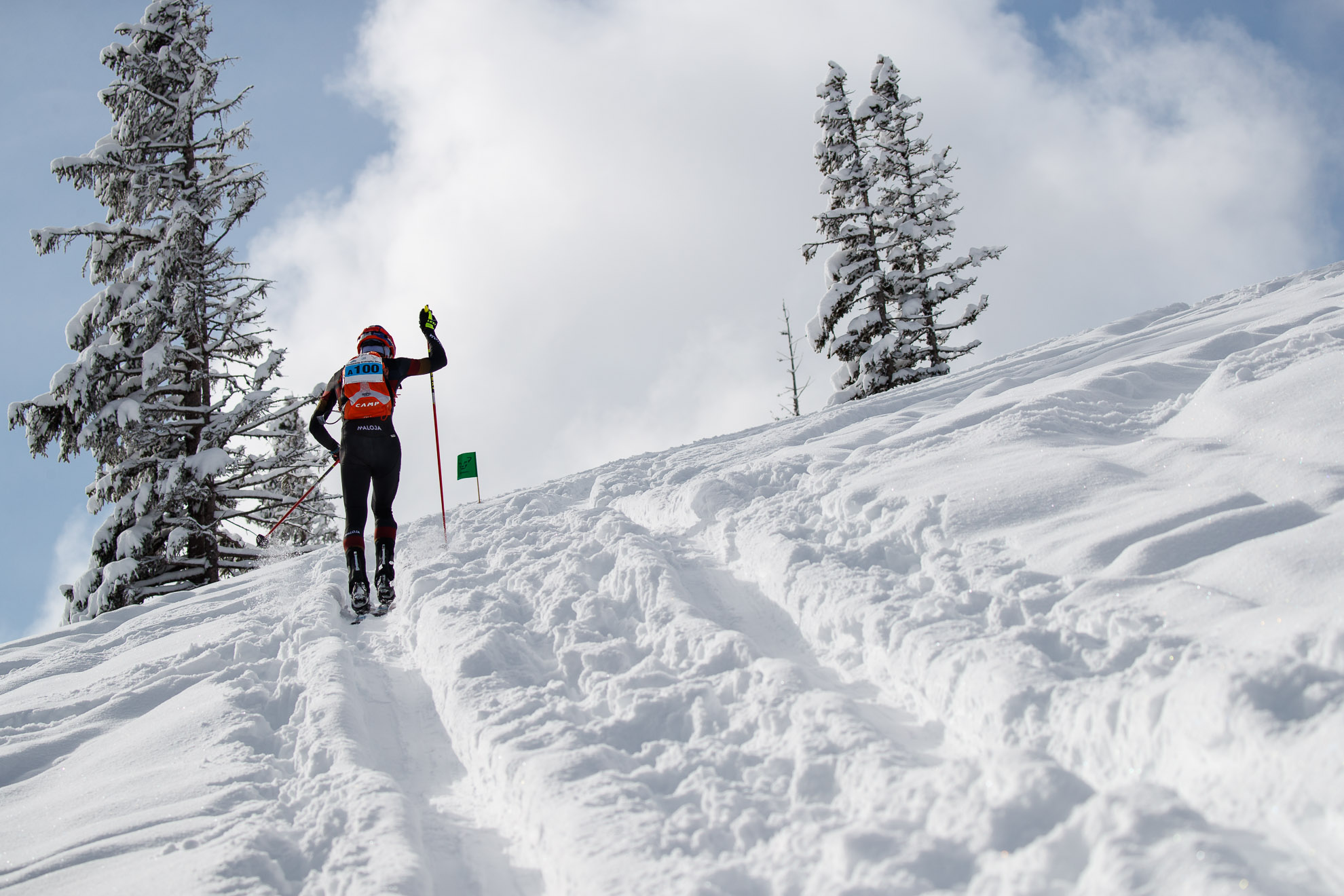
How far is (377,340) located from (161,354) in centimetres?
880

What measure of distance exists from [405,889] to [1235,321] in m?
11.1

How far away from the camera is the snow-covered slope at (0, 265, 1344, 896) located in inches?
99.1

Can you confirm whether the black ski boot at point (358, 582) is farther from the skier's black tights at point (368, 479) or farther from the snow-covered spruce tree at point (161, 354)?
the snow-covered spruce tree at point (161, 354)

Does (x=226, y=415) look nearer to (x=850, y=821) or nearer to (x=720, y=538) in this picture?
(x=720, y=538)

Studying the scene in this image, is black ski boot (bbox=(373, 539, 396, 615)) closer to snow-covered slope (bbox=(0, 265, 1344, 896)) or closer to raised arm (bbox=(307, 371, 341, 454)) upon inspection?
snow-covered slope (bbox=(0, 265, 1344, 896))

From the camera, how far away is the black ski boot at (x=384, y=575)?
21.5 ft

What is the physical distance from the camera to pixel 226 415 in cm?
1472

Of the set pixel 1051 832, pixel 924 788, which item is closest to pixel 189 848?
pixel 924 788

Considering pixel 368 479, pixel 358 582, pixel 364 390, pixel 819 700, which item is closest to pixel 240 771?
pixel 358 582

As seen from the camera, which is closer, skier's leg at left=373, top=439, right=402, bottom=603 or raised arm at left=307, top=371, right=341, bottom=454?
skier's leg at left=373, top=439, right=402, bottom=603

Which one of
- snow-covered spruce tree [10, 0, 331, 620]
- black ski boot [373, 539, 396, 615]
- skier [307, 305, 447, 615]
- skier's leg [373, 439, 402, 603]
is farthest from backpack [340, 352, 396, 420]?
snow-covered spruce tree [10, 0, 331, 620]

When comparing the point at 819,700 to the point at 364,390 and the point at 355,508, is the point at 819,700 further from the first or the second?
the point at 364,390

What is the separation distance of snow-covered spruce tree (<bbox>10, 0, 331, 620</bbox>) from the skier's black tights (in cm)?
889

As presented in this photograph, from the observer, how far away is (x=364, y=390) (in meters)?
7.22
